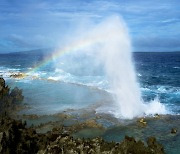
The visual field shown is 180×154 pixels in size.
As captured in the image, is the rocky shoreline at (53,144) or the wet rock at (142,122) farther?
the wet rock at (142,122)

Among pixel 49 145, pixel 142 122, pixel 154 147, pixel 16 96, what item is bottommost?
pixel 154 147

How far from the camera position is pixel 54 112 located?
4247 centimetres

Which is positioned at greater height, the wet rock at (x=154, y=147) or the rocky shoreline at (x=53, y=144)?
the rocky shoreline at (x=53, y=144)

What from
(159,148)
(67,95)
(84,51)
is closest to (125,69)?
(67,95)

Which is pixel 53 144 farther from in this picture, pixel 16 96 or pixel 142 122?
pixel 16 96

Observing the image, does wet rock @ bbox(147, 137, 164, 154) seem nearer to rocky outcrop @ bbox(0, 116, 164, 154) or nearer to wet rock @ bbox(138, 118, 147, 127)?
rocky outcrop @ bbox(0, 116, 164, 154)

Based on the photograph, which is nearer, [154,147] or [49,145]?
[49,145]

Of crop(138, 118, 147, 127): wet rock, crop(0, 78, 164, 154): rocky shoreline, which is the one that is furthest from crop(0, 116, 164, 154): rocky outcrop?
crop(138, 118, 147, 127): wet rock

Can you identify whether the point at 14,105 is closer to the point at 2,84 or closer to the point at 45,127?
the point at 2,84

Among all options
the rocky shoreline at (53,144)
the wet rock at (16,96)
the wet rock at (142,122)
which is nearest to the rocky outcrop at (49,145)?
the rocky shoreline at (53,144)

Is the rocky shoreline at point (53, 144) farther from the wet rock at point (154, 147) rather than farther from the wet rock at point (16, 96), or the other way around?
the wet rock at point (16, 96)

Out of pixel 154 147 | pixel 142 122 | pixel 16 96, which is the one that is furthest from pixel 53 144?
pixel 16 96

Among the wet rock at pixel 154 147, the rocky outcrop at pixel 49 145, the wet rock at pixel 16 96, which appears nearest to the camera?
the rocky outcrop at pixel 49 145

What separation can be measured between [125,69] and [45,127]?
2063 cm
